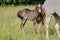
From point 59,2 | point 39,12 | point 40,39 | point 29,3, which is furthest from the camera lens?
point 29,3

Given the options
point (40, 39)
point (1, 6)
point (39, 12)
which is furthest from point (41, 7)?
point (1, 6)

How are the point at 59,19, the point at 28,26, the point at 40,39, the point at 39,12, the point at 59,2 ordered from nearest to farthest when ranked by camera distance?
the point at 40,39
the point at 59,2
the point at 59,19
the point at 39,12
the point at 28,26

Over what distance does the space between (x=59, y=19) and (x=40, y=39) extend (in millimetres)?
1673

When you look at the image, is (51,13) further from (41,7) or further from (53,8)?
(41,7)

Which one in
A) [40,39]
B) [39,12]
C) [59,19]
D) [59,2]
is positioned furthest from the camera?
[39,12]

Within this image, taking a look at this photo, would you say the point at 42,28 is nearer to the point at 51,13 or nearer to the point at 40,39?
the point at 51,13

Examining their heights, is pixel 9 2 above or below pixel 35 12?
below

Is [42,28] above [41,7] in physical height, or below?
below

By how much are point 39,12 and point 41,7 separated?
8.3 inches

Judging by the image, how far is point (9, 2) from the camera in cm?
2269

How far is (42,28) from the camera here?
11.5m

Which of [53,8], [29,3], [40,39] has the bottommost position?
[29,3]

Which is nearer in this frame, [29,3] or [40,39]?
[40,39]

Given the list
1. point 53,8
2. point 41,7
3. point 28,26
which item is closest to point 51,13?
point 53,8
